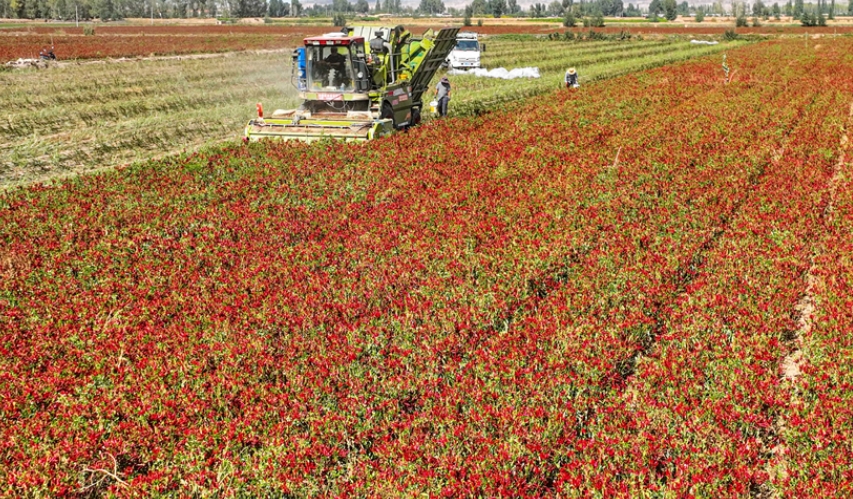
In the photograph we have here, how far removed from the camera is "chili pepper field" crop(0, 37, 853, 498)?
15.6ft

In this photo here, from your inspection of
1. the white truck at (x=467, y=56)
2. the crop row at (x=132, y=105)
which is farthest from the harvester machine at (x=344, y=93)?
the white truck at (x=467, y=56)

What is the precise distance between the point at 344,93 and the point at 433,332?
1177 centimetres

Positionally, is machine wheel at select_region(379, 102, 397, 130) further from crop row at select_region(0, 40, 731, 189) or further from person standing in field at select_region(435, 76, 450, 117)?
crop row at select_region(0, 40, 731, 189)

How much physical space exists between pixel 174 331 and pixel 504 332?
3.30 meters

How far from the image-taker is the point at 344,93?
17125mm

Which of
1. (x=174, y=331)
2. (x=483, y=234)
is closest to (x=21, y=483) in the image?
(x=174, y=331)

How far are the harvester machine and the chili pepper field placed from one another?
11.7 ft

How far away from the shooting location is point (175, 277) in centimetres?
821

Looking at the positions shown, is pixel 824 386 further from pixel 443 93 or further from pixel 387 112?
pixel 443 93

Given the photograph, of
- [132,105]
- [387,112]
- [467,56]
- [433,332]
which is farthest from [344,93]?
[467,56]

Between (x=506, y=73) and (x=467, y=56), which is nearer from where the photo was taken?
(x=506, y=73)

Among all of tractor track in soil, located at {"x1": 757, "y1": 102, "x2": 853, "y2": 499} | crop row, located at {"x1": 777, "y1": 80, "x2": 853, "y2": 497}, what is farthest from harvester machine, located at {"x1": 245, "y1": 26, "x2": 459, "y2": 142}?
crop row, located at {"x1": 777, "y1": 80, "x2": 853, "y2": 497}

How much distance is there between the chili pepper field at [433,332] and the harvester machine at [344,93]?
11.7 feet

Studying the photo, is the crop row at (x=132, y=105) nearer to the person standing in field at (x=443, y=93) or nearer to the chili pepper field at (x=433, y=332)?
the person standing in field at (x=443, y=93)
